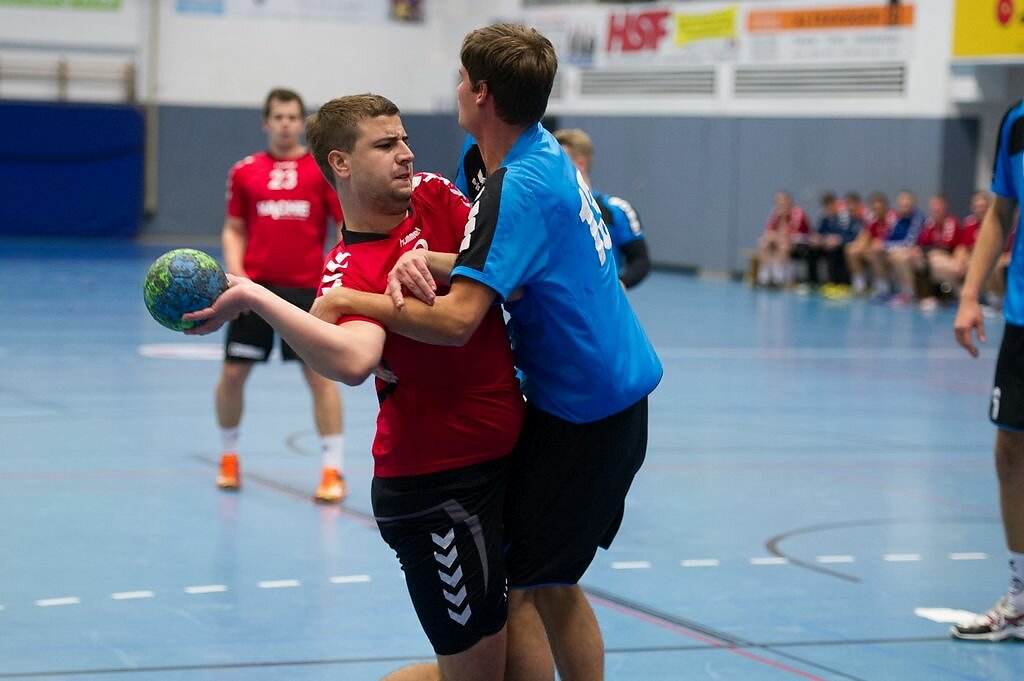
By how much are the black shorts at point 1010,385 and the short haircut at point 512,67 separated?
263 centimetres

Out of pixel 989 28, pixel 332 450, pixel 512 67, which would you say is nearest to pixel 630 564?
pixel 332 450

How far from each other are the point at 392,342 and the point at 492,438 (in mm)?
350

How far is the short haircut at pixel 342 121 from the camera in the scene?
368 cm

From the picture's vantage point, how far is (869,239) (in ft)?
74.2

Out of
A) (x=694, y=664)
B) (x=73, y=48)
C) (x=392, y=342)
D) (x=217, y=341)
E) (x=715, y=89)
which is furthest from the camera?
(x=73, y=48)

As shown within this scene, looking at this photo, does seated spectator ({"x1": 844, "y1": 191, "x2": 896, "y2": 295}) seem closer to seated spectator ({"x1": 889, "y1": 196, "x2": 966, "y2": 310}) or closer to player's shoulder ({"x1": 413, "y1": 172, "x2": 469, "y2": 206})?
seated spectator ({"x1": 889, "y1": 196, "x2": 966, "y2": 310})

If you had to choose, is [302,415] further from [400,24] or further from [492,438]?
[400,24]

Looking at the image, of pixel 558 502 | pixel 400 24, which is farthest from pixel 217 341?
pixel 400 24

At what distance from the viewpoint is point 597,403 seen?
149 inches

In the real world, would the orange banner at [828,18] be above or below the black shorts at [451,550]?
above

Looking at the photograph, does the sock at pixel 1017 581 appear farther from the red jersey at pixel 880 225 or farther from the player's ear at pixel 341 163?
the red jersey at pixel 880 225

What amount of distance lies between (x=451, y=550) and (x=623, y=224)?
4559 millimetres

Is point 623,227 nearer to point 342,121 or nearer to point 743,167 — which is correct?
point 342,121

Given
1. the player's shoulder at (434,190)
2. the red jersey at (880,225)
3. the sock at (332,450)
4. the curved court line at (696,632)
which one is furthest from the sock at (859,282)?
the player's shoulder at (434,190)
